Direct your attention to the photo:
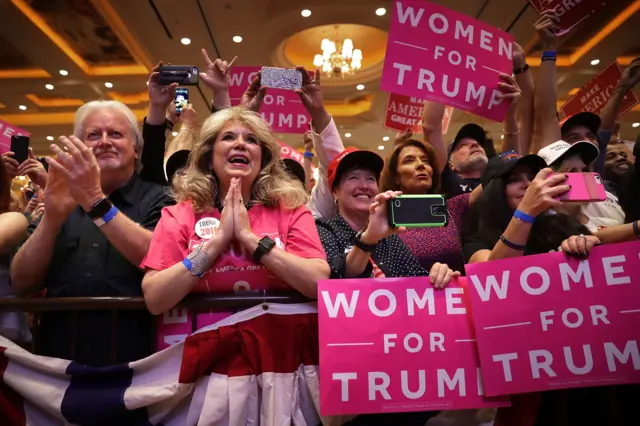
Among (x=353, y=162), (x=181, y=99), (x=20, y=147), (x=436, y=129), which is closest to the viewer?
(x=353, y=162)

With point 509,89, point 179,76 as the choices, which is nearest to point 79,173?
point 179,76

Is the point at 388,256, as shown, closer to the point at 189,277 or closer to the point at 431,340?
the point at 431,340

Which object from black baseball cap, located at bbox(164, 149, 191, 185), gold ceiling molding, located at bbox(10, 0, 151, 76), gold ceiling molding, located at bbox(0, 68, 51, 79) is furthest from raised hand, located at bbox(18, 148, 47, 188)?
gold ceiling molding, located at bbox(0, 68, 51, 79)

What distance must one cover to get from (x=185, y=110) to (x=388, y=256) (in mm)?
1874

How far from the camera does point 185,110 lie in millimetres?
3145

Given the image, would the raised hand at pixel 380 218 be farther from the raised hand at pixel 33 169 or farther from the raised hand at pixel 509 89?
the raised hand at pixel 33 169

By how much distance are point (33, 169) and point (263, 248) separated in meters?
1.95

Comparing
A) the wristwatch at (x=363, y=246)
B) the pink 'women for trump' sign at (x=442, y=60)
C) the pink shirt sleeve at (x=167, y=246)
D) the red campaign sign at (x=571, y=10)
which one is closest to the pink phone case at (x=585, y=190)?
the wristwatch at (x=363, y=246)

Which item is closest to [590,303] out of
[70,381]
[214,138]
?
[214,138]

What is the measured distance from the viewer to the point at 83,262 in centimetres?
181

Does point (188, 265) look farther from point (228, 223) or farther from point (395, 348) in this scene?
point (395, 348)

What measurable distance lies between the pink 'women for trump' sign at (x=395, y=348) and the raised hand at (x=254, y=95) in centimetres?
138

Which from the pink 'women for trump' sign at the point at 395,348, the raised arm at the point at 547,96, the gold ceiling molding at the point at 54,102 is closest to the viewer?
the pink 'women for trump' sign at the point at 395,348

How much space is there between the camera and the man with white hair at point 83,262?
1.70 metres
